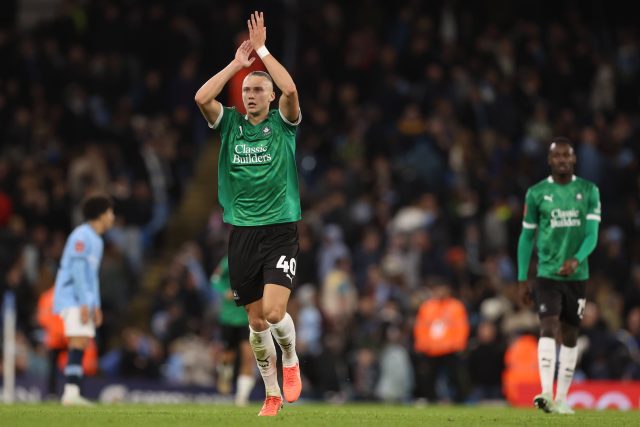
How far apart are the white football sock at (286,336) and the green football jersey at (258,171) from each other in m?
0.89

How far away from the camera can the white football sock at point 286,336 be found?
40.0 feet

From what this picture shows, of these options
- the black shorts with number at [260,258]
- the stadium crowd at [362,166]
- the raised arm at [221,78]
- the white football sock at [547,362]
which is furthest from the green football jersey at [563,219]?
the stadium crowd at [362,166]

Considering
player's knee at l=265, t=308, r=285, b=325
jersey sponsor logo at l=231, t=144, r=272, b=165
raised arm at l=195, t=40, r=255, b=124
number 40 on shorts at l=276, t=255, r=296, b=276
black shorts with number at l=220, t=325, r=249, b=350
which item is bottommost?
black shorts with number at l=220, t=325, r=249, b=350

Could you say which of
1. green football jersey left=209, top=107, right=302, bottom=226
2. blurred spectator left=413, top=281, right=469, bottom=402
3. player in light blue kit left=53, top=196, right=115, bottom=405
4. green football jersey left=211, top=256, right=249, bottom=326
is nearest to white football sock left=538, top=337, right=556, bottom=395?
green football jersey left=209, top=107, right=302, bottom=226

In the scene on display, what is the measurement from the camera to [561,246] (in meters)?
14.2

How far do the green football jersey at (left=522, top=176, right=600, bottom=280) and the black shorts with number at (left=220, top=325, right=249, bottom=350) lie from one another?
5.85 metres

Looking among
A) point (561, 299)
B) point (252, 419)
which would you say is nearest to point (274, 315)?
point (252, 419)

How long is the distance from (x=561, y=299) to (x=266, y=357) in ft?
11.1

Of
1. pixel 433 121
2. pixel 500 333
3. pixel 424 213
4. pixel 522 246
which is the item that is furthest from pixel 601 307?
pixel 522 246

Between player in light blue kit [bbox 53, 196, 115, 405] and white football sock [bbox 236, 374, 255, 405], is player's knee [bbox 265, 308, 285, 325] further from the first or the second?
white football sock [bbox 236, 374, 255, 405]

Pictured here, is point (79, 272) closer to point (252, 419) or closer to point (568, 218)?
point (252, 419)

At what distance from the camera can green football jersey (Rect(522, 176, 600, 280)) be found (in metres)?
14.2

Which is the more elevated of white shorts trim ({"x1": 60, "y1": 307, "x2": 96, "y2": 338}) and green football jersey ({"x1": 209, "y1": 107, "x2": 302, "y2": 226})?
green football jersey ({"x1": 209, "y1": 107, "x2": 302, "y2": 226})

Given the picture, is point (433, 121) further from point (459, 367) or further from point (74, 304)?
point (74, 304)
